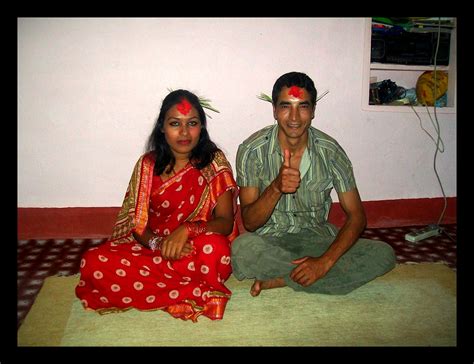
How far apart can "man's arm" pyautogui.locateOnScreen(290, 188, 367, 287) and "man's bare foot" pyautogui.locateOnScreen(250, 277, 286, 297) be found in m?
0.16

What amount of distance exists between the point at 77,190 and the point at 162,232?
122 cm

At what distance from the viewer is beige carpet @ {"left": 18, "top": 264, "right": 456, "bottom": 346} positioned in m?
1.94

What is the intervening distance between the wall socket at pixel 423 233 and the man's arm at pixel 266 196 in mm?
1605

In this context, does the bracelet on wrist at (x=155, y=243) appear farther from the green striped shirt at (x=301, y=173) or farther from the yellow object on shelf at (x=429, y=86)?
the yellow object on shelf at (x=429, y=86)

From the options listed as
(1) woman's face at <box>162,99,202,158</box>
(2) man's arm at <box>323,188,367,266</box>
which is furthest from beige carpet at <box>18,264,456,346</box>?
(1) woman's face at <box>162,99,202,158</box>

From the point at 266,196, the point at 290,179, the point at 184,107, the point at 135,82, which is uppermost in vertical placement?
the point at 135,82

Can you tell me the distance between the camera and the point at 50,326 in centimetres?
203

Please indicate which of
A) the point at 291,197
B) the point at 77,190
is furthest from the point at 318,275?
the point at 77,190

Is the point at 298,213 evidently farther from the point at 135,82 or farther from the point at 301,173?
the point at 135,82

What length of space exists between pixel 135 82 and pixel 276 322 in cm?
210

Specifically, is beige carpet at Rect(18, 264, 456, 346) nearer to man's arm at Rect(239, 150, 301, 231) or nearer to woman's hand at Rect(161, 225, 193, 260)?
woman's hand at Rect(161, 225, 193, 260)

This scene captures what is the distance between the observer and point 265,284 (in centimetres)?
240

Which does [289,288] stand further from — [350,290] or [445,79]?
[445,79]

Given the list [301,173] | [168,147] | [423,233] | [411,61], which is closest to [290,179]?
[301,173]
